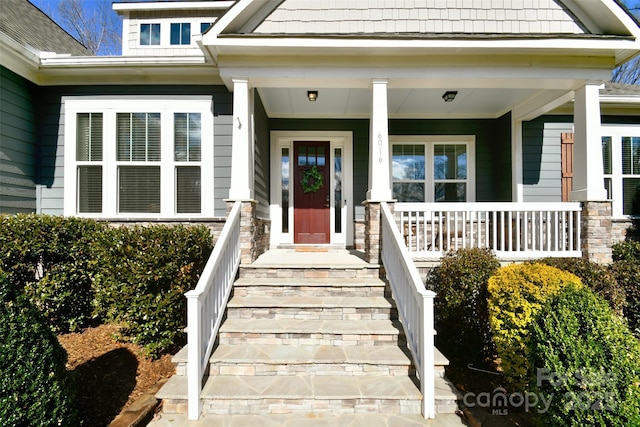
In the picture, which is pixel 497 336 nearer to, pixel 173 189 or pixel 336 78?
pixel 336 78

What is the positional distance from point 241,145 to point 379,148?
6.27 ft

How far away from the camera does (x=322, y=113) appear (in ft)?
21.0

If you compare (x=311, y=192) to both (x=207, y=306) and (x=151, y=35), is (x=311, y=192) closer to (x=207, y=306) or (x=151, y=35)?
(x=207, y=306)

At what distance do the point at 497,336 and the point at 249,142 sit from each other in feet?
12.3

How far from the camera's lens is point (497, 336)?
2898 mm

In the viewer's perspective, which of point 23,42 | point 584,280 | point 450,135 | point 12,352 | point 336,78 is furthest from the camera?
point 450,135

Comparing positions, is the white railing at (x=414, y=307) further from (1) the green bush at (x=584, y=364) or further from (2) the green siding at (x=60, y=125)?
(2) the green siding at (x=60, y=125)

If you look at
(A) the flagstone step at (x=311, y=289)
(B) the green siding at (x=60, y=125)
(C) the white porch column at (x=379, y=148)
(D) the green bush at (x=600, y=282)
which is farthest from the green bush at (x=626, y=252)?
Result: (B) the green siding at (x=60, y=125)

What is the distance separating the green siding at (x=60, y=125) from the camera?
520cm

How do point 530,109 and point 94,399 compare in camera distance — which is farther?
point 530,109

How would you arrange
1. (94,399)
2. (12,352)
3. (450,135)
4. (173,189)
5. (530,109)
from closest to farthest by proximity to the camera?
(12,352) → (94,399) → (173,189) → (530,109) → (450,135)

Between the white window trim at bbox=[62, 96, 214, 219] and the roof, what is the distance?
1.15 meters

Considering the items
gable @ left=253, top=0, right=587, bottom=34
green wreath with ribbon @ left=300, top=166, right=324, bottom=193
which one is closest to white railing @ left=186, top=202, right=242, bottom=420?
green wreath with ribbon @ left=300, top=166, right=324, bottom=193

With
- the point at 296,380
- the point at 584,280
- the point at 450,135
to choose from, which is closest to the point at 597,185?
the point at 584,280
